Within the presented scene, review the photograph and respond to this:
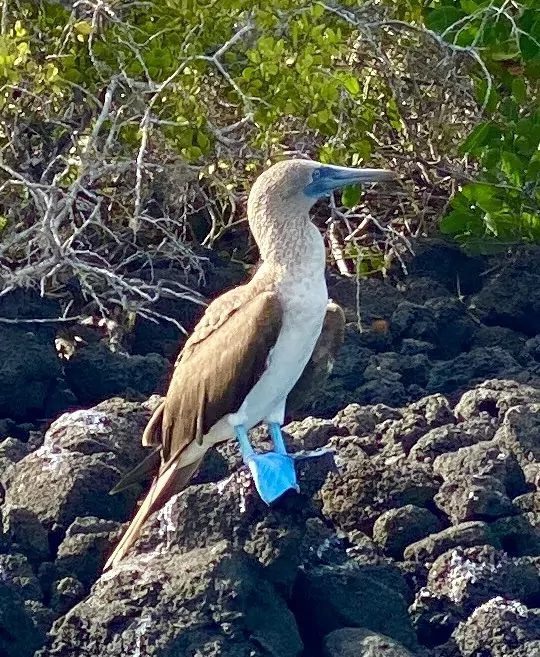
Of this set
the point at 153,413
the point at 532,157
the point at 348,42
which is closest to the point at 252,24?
the point at 348,42

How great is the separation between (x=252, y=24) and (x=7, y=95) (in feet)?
3.17

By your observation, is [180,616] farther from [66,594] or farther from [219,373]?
[219,373]

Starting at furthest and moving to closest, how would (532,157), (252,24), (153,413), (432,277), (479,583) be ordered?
(432,277) → (532,157) → (252,24) → (153,413) → (479,583)

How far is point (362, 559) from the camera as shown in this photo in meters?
4.64

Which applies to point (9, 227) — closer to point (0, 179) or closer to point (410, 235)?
point (0, 179)

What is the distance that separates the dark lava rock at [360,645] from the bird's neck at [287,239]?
1.06 meters

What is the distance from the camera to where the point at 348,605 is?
443 cm

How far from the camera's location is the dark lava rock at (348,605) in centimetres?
441

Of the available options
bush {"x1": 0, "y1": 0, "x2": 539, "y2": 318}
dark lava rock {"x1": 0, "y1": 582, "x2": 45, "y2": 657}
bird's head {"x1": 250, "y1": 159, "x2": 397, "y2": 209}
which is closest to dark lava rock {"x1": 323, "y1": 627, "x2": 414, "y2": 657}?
dark lava rock {"x1": 0, "y1": 582, "x2": 45, "y2": 657}

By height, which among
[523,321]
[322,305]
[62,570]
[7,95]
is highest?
[7,95]

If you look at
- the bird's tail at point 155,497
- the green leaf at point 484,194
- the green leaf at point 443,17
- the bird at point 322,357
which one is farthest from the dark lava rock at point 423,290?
the bird's tail at point 155,497

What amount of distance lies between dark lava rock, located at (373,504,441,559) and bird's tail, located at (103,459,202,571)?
0.58 metres

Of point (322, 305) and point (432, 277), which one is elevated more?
point (322, 305)

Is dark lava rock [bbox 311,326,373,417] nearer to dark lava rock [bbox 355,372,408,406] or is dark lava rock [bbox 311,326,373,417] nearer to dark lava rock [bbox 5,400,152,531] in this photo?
dark lava rock [bbox 355,372,408,406]
